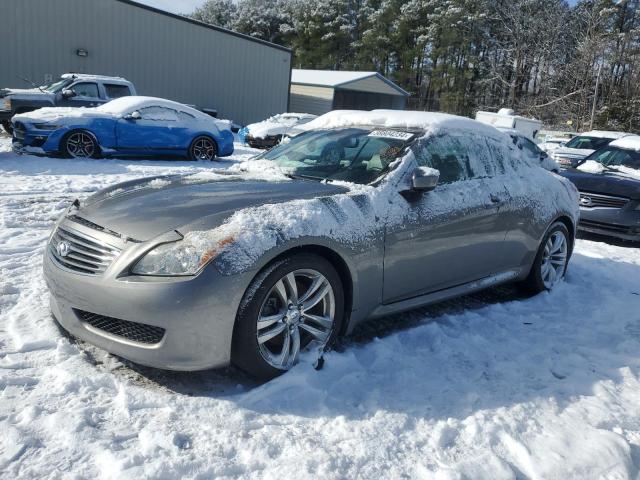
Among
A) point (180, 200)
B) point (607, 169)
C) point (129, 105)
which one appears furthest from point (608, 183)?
point (129, 105)

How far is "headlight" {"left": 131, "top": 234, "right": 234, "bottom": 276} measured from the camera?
2.80 meters

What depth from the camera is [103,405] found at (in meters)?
2.73

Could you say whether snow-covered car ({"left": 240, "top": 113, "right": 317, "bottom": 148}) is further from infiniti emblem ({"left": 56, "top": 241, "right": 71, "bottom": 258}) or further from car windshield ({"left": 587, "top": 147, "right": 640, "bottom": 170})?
infiniti emblem ({"left": 56, "top": 241, "right": 71, "bottom": 258})

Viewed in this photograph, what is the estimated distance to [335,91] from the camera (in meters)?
35.9

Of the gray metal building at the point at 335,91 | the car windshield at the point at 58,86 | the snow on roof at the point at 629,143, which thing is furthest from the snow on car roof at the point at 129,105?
the gray metal building at the point at 335,91

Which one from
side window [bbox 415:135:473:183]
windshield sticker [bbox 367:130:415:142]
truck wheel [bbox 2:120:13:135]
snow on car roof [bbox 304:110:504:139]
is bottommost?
truck wheel [bbox 2:120:13:135]

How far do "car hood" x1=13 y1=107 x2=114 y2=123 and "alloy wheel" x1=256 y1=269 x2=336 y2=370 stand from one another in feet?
31.2

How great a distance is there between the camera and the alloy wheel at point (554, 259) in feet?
17.3

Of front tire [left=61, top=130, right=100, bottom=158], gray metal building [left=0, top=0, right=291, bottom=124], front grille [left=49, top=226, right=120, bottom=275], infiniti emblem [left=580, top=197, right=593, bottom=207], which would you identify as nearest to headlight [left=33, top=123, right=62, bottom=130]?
front tire [left=61, top=130, right=100, bottom=158]

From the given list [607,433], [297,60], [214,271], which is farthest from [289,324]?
[297,60]

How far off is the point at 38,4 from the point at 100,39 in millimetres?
2416

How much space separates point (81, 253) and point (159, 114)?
994 centimetres

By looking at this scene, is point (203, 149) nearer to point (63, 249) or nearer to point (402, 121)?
point (402, 121)

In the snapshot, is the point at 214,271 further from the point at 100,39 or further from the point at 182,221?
the point at 100,39
